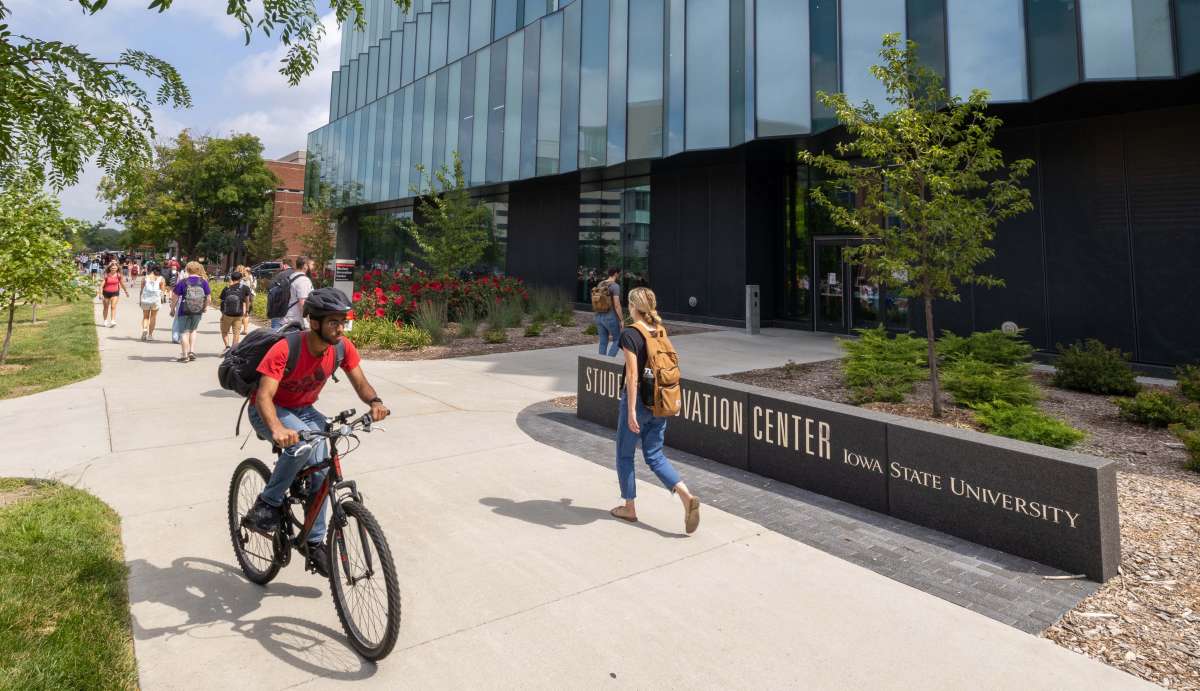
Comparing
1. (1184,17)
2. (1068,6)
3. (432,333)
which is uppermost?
(1068,6)

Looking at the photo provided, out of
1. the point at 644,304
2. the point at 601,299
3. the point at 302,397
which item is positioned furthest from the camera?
the point at 601,299

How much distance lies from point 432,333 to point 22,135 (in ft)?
35.3

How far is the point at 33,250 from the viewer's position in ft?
36.8

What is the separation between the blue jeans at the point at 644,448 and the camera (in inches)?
183

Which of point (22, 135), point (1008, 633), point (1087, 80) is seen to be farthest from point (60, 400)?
point (1087, 80)

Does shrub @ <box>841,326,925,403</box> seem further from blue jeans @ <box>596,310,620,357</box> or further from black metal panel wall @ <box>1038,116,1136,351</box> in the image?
black metal panel wall @ <box>1038,116,1136,351</box>

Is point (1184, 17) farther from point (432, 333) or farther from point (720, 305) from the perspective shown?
point (432, 333)

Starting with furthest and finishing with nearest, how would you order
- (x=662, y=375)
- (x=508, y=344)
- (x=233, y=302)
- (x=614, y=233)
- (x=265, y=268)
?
(x=265, y=268) < (x=614, y=233) < (x=508, y=344) < (x=233, y=302) < (x=662, y=375)

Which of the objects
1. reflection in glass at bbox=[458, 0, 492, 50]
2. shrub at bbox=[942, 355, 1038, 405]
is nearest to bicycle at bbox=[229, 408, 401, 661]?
shrub at bbox=[942, 355, 1038, 405]

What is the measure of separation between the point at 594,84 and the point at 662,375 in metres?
19.3

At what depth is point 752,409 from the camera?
6.33 metres

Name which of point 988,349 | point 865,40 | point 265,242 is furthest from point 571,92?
point 265,242

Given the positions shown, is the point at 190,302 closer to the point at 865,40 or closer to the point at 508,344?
the point at 508,344

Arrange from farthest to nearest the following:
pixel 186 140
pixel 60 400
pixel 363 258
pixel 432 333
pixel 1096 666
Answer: pixel 186 140, pixel 363 258, pixel 432 333, pixel 60 400, pixel 1096 666
